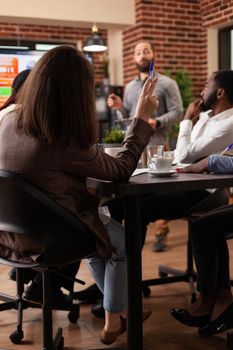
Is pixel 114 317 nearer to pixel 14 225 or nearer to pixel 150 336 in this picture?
pixel 150 336

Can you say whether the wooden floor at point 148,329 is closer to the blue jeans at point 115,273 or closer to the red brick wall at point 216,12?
the blue jeans at point 115,273

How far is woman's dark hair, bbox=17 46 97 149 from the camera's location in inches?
58.7

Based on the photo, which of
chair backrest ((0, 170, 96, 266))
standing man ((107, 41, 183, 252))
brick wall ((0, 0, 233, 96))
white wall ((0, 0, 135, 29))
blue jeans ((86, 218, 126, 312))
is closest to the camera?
chair backrest ((0, 170, 96, 266))

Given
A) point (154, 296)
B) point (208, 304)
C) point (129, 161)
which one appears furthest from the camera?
point (154, 296)

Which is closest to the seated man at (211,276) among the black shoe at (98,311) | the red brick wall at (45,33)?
the black shoe at (98,311)

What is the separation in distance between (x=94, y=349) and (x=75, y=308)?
14.1 inches

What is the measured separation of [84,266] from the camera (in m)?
3.32

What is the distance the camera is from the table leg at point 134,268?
5.35 feet

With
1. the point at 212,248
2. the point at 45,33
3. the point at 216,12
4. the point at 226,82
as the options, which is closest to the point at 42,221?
the point at 212,248

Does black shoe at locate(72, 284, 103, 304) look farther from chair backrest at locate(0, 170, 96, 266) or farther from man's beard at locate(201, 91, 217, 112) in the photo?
man's beard at locate(201, 91, 217, 112)

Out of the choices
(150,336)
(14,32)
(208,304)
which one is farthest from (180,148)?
(14,32)

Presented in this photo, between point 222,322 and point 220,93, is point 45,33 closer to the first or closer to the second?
point 220,93

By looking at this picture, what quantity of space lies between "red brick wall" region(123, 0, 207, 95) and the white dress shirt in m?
3.93

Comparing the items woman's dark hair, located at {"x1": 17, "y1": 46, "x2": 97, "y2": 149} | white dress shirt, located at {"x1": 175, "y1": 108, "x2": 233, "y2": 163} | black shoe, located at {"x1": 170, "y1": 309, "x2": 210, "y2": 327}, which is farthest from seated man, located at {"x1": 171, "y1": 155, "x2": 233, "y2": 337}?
woman's dark hair, located at {"x1": 17, "y1": 46, "x2": 97, "y2": 149}
